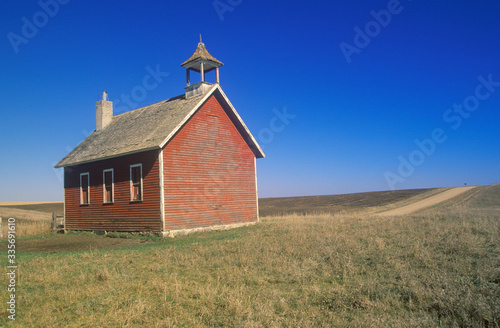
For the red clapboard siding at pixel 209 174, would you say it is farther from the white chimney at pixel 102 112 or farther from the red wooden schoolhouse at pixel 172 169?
the white chimney at pixel 102 112

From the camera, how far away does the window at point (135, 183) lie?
1961 cm

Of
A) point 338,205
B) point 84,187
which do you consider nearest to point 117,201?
point 84,187

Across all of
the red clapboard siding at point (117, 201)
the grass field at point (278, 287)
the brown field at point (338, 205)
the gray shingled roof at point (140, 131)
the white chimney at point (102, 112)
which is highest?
the white chimney at point (102, 112)

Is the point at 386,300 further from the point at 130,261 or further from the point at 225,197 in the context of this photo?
the point at 225,197

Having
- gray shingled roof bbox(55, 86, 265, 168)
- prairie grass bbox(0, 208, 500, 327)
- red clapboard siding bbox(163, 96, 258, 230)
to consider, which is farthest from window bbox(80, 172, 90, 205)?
prairie grass bbox(0, 208, 500, 327)

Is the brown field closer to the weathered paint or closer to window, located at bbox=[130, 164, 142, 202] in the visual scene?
the weathered paint

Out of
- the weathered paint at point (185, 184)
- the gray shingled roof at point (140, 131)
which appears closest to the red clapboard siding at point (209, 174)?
the weathered paint at point (185, 184)

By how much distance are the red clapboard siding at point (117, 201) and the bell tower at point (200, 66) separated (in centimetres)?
570

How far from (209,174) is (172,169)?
2.70 metres

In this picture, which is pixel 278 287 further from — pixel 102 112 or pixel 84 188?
pixel 102 112

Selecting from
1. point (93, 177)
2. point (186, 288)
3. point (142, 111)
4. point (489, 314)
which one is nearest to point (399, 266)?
point (489, 314)

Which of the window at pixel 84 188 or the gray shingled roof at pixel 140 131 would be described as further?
the window at pixel 84 188

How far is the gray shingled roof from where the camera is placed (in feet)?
63.2

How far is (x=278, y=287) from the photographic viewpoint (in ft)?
25.3
